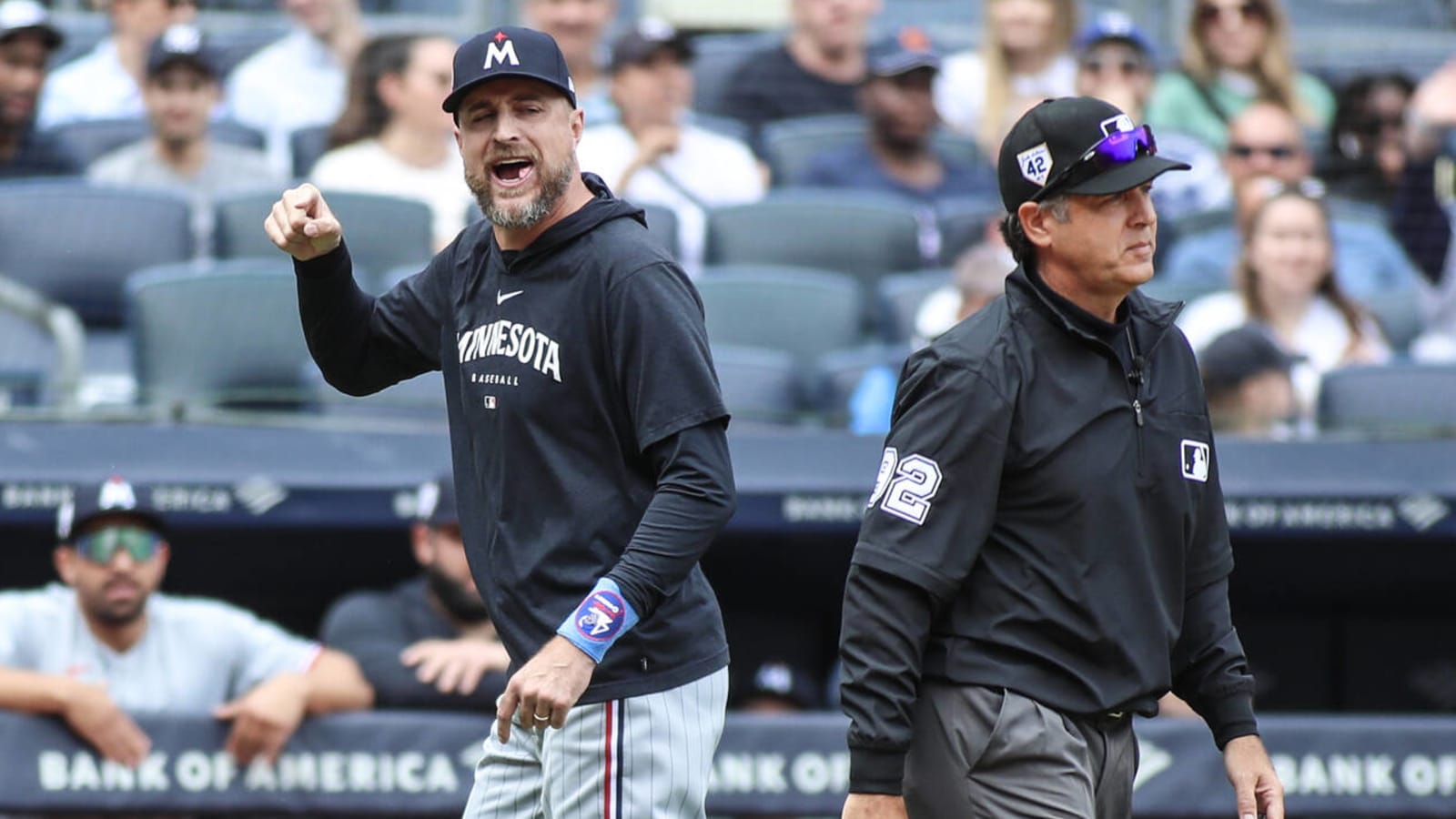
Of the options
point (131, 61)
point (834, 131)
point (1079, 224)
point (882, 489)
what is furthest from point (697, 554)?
point (131, 61)

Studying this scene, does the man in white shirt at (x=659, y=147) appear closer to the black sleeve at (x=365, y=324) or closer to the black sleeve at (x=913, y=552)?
the black sleeve at (x=365, y=324)

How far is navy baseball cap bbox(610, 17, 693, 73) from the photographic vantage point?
7715 mm

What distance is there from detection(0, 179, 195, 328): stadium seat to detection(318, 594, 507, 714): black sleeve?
6.17 feet

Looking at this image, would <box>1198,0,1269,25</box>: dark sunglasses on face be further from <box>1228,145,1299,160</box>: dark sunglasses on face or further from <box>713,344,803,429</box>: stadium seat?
<box>713,344,803,429</box>: stadium seat

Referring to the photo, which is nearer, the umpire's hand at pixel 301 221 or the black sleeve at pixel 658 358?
the black sleeve at pixel 658 358

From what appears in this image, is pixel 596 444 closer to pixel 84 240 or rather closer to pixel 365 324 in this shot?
pixel 365 324

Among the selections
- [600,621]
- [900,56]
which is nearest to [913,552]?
[600,621]

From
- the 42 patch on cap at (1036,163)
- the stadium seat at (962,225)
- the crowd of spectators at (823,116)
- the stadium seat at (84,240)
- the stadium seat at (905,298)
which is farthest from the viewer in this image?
the crowd of spectators at (823,116)

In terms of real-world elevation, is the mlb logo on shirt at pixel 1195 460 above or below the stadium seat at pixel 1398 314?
below

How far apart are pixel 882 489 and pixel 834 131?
17.1 ft

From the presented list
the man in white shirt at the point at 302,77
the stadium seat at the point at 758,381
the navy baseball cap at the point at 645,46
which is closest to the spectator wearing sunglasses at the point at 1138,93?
the navy baseball cap at the point at 645,46

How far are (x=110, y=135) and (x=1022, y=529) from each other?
19.1ft

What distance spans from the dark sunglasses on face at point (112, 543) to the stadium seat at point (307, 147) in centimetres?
253

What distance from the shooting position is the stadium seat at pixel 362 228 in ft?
23.1
